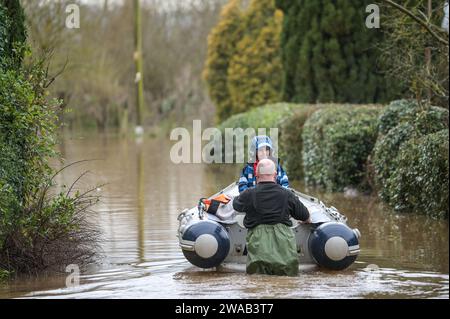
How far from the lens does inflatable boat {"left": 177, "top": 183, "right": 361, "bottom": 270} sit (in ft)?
33.6

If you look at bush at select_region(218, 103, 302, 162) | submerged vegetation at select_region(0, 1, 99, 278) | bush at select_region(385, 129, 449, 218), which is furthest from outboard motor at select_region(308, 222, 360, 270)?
bush at select_region(218, 103, 302, 162)

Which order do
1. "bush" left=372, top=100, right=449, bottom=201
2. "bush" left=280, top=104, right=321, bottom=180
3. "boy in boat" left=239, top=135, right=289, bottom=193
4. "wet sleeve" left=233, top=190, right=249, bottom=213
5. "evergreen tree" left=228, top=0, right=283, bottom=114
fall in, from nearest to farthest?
"wet sleeve" left=233, top=190, right=249, bottom=213
"boy in boat" left=239, top=135, right=289, bottom=193
"bush" left=372, top=100, right=449, bottom=201
"bush" left=280, top=104, right=321, bottom=180
"evergreen tree" left=228, top=0, right=283, bottom=114

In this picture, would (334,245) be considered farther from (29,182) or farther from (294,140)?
(294,140)

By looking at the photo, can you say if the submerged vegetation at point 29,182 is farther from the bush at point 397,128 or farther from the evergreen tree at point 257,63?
the evergreen tree at point 257,63

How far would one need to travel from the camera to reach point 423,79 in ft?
51.4

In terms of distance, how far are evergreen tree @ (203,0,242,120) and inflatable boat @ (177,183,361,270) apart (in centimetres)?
2693

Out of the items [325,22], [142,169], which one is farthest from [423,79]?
[142,169]

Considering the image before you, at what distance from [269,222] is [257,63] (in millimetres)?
26635

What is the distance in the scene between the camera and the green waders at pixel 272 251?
998 cm

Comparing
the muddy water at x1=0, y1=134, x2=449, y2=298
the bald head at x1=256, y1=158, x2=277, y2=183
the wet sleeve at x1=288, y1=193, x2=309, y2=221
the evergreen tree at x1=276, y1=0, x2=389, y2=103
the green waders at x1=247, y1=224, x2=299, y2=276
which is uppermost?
the evergreen tree at x1=276, y1=0, x2=389, y2=103

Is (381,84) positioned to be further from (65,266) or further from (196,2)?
(196,2)

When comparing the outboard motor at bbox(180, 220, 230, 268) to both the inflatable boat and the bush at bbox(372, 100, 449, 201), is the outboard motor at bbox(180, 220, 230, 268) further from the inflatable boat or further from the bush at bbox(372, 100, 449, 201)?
the bush at bbox(372, 100, 449, 201)
